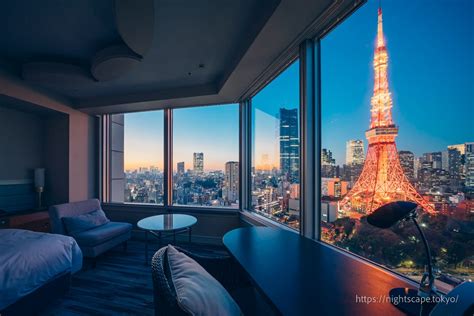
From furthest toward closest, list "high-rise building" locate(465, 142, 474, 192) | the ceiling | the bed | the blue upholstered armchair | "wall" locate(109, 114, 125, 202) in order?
1. "wall" locate(109, 114, 125, 202)
2. the blue upholstered armchair
3. the ceiling
4. the bed
5. "high-rise building" locate(465, 142, 474, 192)

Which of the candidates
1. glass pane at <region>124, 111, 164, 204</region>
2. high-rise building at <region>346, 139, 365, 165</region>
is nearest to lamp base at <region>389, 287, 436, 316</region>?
high-rise building at <region>346, 139, 365, 165</region>

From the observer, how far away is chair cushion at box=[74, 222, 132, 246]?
2.65 meters

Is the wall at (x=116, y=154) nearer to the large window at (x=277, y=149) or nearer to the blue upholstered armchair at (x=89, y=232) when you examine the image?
the blue upholstered armchair at (x=89, y=232)

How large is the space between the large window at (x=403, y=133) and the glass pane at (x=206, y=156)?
2.08 metres

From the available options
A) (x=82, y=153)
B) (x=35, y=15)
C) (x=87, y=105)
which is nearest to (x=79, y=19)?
(x=35, y=15)

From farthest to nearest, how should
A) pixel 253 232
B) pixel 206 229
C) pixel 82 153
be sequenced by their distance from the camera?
pixel 82 153 < pixel 206 229 < pixel 253 232

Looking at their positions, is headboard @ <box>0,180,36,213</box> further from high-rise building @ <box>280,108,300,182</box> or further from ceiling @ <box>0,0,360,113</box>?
high-rise building @ <box>280,108,300,182</box>

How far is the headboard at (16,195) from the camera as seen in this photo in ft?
10.7

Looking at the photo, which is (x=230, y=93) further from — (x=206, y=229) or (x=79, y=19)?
(x=206, y=229)

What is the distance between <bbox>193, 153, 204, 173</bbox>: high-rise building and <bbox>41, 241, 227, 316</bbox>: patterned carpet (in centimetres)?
173

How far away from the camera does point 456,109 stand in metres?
1.02

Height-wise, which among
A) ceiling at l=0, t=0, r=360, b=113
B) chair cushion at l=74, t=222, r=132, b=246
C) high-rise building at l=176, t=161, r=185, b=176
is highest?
ceiling at l=0, t=0, r=360, b=113

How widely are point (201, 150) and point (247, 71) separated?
1869 mm

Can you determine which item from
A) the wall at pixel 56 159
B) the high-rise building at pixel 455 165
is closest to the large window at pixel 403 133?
the high-rise building at pixel 455 165
